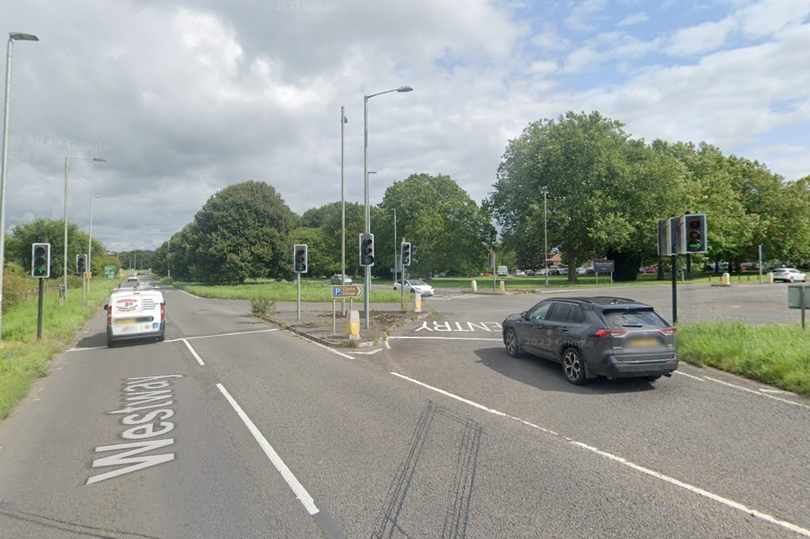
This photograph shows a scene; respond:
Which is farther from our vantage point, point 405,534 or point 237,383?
point 237,383

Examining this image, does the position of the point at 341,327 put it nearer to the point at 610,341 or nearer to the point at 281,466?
the point at 610,341

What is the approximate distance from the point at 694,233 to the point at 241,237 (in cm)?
4869

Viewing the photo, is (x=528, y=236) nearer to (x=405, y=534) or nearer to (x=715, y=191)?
(x=715, y=191)

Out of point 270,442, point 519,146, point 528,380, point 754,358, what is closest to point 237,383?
point 270,442

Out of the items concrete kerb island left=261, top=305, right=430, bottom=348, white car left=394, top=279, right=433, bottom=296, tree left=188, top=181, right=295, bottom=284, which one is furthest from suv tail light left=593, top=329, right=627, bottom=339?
tree left=188, top=181, right=295, bottom=284

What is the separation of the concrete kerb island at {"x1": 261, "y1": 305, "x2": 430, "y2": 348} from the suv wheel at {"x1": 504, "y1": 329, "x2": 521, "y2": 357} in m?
3.97

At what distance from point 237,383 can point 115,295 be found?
7726 millimetres

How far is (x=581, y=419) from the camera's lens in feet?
19.0

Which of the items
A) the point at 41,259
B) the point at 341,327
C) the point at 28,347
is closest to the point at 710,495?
the point at 341,327

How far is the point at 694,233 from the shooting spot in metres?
10.7

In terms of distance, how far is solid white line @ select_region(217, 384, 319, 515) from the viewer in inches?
146

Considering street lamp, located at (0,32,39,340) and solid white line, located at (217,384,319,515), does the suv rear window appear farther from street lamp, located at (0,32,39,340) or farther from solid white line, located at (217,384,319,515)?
street lamp, located at (0,32,39,340)

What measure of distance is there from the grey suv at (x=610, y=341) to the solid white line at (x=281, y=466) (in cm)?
522

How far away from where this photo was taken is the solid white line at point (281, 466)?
3719mm
